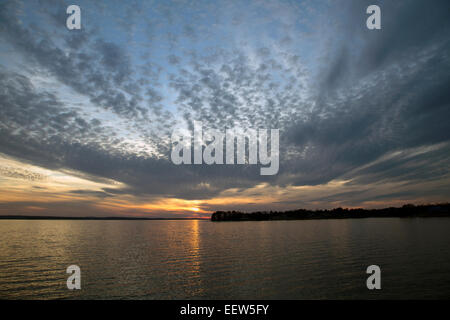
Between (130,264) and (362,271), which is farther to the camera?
(130,264)
